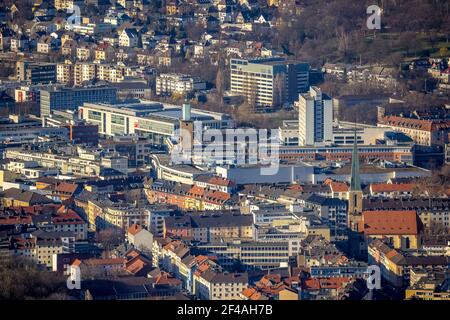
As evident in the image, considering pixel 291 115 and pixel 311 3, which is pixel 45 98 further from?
pixel 311 3

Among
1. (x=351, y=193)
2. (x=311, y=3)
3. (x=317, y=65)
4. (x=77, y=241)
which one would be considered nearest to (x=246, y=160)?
(x=351, y=193)

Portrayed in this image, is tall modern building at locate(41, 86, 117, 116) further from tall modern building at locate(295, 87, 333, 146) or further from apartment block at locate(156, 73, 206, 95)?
tall modern building at locate(295, 87, 333, 146)

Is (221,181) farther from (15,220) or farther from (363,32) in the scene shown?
(363,32)

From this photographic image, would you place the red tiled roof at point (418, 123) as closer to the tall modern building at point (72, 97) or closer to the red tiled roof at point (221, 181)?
the red tiled roof at point (221, 181)

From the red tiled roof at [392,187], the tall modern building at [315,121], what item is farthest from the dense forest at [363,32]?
the red tiled roof at [392,187]
